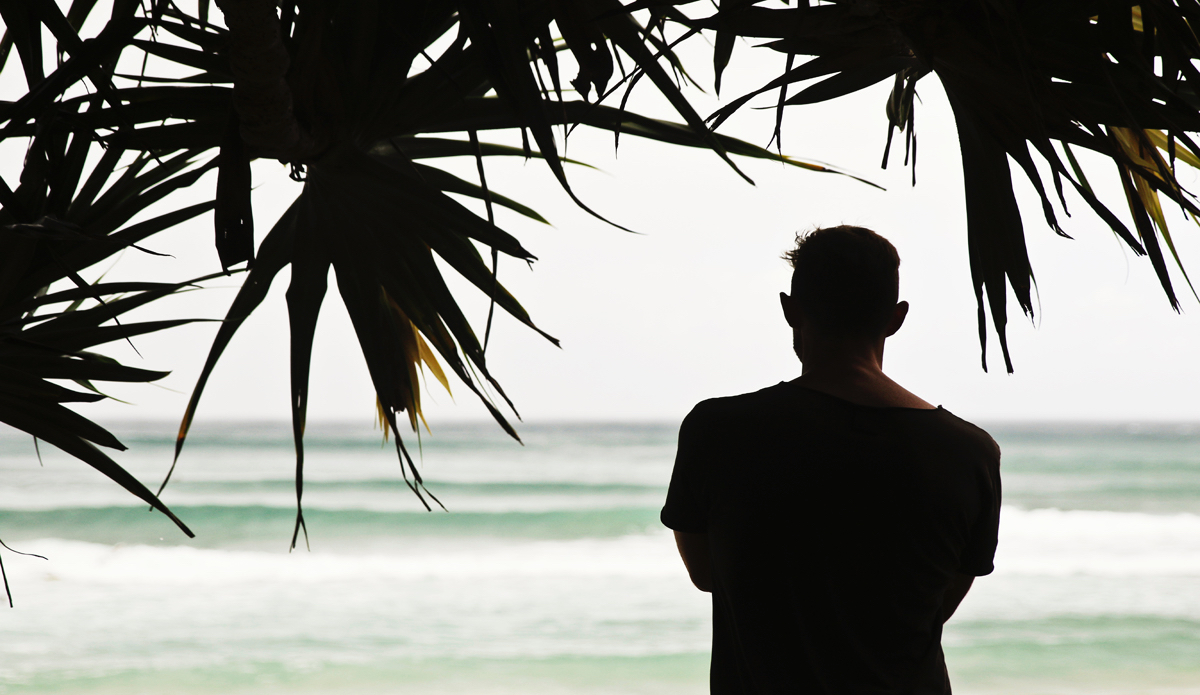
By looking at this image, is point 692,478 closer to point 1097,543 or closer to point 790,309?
point 790,309

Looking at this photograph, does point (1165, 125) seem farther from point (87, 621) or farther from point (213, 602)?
point (213, 602)

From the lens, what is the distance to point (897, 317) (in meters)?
1.09

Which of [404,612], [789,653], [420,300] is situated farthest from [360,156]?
[404,612]

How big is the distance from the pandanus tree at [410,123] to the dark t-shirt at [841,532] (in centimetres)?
17

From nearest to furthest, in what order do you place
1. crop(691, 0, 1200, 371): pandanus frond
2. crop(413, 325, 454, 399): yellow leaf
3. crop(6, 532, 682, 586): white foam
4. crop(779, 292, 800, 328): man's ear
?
crop(691, 0, 1200, 371): pandanus frond, crop(779, 292, 800, 328): man's ear, crop(413, 325, 454, 399): yellow leaf, crop(6, 532, 682, 586): white foam

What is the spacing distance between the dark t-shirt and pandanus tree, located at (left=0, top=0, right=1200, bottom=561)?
0.17 metres

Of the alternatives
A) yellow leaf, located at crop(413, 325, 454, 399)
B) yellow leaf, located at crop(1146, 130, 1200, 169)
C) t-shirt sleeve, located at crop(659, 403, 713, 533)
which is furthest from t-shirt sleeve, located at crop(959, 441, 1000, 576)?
yellow leaf, located at crop(413, 325, 454, 399)

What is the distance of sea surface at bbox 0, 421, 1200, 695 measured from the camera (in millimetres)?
4543

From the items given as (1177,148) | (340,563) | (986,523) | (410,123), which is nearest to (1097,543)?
(340,563)

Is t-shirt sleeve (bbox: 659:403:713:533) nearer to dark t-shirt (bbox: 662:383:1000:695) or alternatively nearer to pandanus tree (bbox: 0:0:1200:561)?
dark t-shirt (bbox: 662:383:1000:695)

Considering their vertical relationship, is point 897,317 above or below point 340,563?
above

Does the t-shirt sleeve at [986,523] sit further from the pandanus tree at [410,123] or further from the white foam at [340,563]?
the white foam at [340,563]

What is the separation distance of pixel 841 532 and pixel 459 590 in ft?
21.2

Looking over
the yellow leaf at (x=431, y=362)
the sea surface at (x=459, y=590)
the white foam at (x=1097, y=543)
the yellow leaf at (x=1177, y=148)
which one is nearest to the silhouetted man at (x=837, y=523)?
the yellow leaf at (x=1177, y=148)
